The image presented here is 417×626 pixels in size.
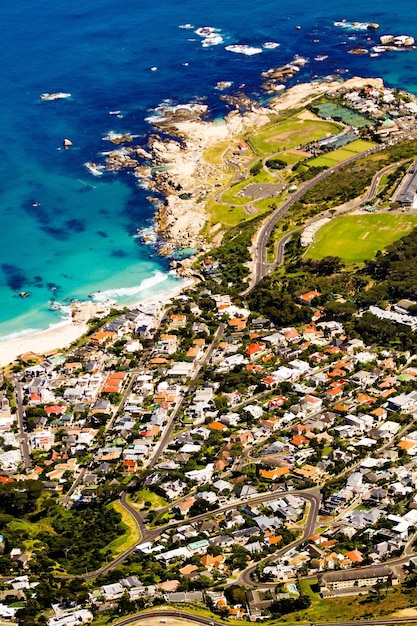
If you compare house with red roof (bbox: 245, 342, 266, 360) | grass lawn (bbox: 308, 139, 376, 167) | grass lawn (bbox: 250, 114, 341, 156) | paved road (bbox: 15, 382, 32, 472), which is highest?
grass lawn (bbox: 250, 114, 341, 156)

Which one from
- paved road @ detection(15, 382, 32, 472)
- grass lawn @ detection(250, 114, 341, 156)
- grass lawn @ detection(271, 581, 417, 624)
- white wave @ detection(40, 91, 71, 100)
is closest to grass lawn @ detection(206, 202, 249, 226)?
grass lawn @ detection(250, 114, 341, 156)

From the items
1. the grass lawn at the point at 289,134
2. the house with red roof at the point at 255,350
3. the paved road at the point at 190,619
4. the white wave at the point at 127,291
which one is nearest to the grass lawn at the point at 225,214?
the white wave at the point at 127,291

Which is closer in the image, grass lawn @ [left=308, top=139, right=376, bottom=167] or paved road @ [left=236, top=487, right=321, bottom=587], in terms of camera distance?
paved road @ [left=236, top=487, right=321, bottom=587]

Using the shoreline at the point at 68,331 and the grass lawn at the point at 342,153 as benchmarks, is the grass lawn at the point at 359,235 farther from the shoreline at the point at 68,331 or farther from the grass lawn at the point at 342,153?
the shoreline at the point at 68,331

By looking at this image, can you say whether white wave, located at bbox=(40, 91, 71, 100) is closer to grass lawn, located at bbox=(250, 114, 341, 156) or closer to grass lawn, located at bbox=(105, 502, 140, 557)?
grass lawn, located at bbox=(250, 114, 341, 156)

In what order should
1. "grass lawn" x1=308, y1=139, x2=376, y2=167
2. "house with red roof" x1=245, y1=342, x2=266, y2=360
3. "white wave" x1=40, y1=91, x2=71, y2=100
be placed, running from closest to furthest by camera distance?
"house with red roof" x1=245, y1=342, x2=266, y2=360 < "grass lawn" x1=308, y1=139, x2=376, y2=167 < "white wave" x1=40, y1=91, x2=71, y2=100

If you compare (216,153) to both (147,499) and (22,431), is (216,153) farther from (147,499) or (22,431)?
(147,499)
